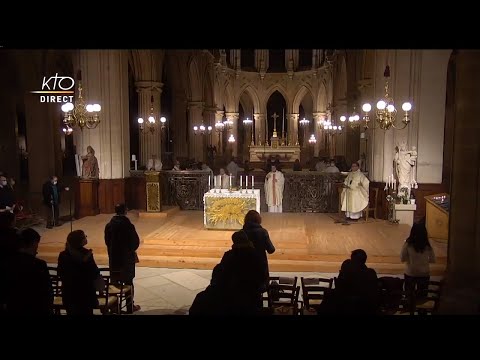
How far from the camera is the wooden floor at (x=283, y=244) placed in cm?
926

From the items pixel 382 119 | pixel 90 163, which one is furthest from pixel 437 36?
pixel 90 163

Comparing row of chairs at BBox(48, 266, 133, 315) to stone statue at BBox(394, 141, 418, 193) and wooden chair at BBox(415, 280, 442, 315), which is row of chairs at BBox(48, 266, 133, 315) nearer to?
wooden chair at BBox(415, 280, 442, 315)

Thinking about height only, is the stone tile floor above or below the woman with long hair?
below

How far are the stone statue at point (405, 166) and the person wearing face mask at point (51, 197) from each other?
883cm

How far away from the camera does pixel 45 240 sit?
10.5 m

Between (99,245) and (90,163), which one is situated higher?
(90,163)

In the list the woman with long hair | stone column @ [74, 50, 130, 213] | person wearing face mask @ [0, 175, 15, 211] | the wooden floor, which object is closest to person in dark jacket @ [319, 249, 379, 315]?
the woman with long hair

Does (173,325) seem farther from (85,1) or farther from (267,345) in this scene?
(85,1)

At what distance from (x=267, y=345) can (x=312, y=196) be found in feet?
34.2

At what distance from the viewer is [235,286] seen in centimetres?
432

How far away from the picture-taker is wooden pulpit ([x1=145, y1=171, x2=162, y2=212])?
13.0 meters

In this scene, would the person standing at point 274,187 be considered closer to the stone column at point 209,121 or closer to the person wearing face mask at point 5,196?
the person wearing face mask at point 5,196

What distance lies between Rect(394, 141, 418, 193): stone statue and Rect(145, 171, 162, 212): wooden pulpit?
21.4 feet

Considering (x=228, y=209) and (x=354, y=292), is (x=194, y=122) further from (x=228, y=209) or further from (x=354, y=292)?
(x=354, y=292)
